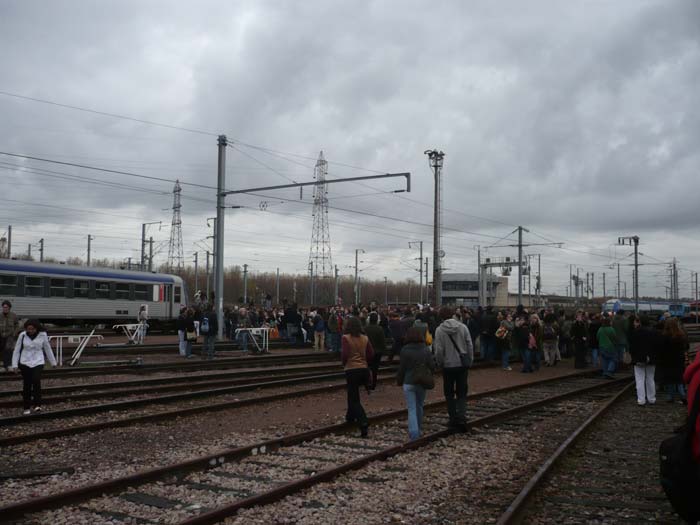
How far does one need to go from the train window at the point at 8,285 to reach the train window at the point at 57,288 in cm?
188

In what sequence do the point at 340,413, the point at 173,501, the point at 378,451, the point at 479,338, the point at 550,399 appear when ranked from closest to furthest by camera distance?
the point at 173,501, the point at 378,451, the point at 340,413, the point at 550,399, the point at 479,338

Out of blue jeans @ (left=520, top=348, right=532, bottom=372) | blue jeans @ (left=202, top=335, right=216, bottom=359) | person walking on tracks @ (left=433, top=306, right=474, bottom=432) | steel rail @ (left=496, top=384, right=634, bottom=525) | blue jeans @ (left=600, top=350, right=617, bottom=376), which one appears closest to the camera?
steel rail @ (left=496, top=384, right=634, bottom=525)

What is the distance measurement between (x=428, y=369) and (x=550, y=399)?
18.5 ft

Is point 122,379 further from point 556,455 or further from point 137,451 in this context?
point 556,455

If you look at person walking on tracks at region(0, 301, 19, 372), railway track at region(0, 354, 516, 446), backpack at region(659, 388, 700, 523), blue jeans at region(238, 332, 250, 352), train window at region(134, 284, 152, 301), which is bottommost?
railway track at region(0, 354, 516, 446)

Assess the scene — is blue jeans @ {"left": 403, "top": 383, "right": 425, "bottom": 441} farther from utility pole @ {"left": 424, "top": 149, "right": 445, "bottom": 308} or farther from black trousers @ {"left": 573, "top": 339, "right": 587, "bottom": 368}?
utility pole @ {"left": 424, "top": 149, "right": 445, "bottom": 308}

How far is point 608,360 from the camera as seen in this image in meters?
19.2

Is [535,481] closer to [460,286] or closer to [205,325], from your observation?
[205,325]

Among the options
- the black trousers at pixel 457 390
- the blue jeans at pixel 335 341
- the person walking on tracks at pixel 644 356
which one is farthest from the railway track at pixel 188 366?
the person walking on tracks at pixel 644 356

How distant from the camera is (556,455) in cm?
856

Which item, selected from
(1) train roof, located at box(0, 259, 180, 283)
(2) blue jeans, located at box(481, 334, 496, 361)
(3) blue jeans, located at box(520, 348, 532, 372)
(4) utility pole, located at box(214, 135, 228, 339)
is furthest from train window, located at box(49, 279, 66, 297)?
(3) blue jeans, located at box(520, 348, 532, 372)

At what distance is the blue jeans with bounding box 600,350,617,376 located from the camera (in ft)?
61.3

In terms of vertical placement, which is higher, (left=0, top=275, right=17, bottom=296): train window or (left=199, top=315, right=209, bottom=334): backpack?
(left=0, top=275, right=17, bottom=296): train window

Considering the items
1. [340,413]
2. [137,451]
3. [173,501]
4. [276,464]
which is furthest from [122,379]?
[173,501]
